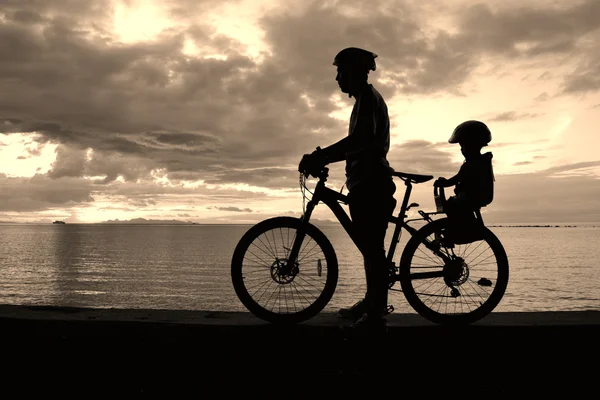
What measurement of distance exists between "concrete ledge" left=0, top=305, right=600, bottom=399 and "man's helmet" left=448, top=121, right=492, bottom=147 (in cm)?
163

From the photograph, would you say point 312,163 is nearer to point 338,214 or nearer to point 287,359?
point 338,214

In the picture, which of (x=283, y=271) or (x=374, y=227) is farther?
(x=283, y=271)

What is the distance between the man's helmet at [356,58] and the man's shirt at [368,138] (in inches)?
7.7

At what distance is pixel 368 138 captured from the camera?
13.8ft

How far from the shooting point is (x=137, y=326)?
4016 mm

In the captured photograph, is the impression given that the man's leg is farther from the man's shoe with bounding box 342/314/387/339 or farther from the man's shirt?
the man's shoe with bounding box 342/314/387/339

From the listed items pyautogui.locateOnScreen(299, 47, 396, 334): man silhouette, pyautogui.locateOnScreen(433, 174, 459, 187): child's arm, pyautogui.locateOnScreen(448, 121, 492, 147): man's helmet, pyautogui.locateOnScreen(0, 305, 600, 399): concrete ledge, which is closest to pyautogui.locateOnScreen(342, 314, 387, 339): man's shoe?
pyautogui.locateOnScreen(0, 305, 600, 399): concrete ledge

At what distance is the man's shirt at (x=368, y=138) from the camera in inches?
165

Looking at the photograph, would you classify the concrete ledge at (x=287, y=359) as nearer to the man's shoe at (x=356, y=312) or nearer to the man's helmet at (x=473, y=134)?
the man's shoe at (x=356, y=312)

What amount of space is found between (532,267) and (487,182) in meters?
81.0

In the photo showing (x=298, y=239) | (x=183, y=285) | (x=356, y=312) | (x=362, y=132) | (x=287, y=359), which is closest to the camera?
(x=287, y=359)

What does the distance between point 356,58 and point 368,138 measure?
0.73m

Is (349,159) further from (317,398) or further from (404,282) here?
(317,398)

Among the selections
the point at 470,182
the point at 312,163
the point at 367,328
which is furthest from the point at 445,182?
the point at 367,328
